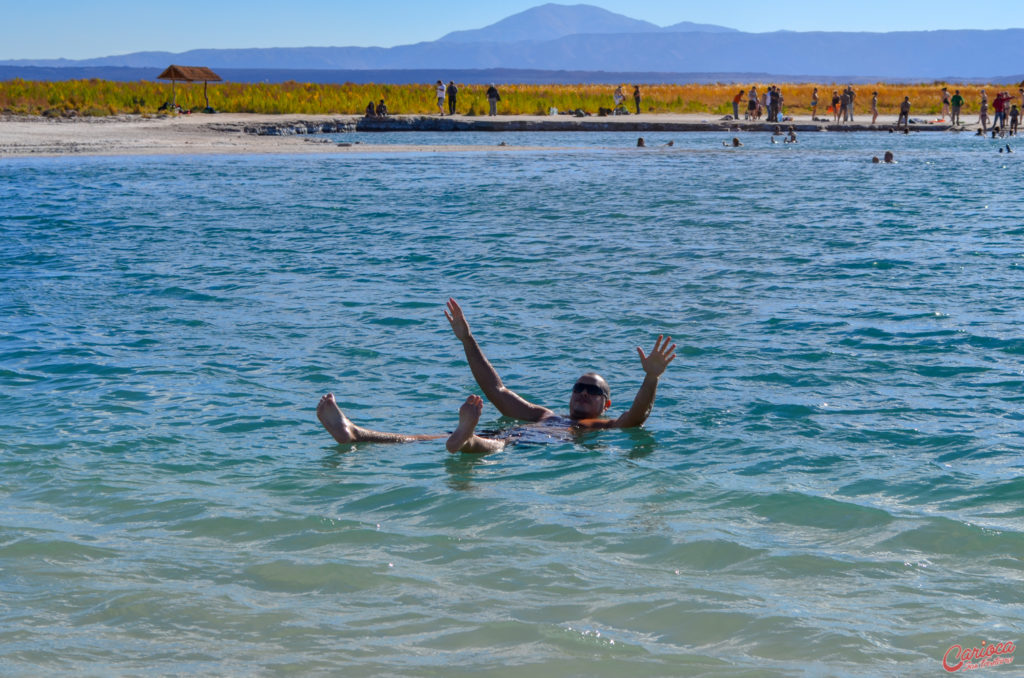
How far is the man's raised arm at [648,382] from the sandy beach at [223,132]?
29.0m

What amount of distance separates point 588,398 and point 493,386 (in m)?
0.75

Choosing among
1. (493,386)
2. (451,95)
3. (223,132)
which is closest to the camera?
(493,386)

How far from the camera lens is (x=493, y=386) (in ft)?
25.6

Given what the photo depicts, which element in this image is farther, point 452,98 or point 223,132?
point 452,98

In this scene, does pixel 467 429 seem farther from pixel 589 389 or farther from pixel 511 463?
pixel 589 389

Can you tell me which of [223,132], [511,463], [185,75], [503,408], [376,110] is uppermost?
[185,75]

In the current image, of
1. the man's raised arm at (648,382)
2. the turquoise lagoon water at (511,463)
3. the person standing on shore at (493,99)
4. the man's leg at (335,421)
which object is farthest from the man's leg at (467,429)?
the person standing on shore at (493,99)

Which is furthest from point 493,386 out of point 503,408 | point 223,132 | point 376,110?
point 376,110

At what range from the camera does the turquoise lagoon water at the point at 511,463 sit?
4715mm

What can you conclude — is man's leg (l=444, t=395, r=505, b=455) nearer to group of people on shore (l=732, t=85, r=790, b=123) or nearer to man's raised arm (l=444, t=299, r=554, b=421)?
man's raised arm (l=444, t=299, r=554, b=421)

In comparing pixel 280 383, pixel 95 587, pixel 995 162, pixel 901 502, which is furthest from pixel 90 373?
pixel 995 162

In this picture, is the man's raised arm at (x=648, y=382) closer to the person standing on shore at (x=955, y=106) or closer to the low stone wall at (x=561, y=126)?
the low stone wall at (x=561, y=126)

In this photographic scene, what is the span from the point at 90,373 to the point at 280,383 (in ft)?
5.96

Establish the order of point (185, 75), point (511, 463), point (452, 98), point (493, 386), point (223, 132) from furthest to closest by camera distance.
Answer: point (452, 98)
point (185, 75)
point (223, 132)
point (493, 386)
point (511, 463)
